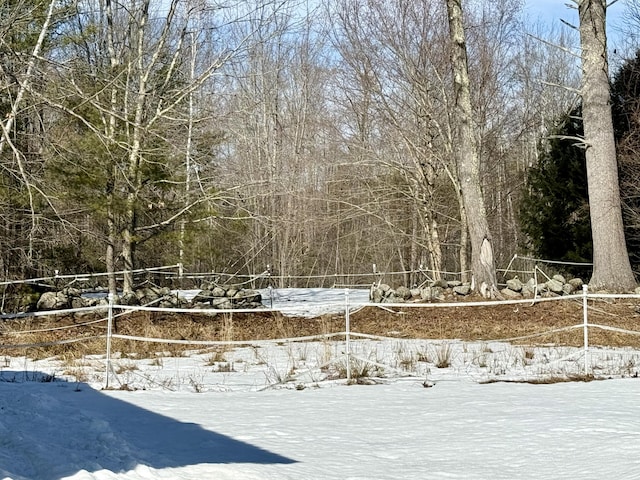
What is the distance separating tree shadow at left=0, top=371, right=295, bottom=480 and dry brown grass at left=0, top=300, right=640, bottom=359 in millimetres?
4646

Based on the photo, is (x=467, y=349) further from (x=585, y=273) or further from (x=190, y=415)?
(x=585, y=273)

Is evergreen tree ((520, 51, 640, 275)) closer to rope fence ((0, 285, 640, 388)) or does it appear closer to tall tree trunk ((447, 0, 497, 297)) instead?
tall tree trunk ((447, 0, 497, 297))

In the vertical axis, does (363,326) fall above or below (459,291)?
below

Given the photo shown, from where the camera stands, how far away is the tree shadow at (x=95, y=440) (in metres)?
4.66

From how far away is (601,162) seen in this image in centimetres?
1670

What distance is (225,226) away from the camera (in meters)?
20.5

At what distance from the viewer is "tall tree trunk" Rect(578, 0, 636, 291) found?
1662cm

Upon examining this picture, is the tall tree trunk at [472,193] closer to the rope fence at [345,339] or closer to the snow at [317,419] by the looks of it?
the rope fence at [345,339]

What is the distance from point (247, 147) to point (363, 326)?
800 inches

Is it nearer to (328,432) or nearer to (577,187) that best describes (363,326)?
(328,432)

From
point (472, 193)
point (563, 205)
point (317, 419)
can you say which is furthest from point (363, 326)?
point (563, 205)

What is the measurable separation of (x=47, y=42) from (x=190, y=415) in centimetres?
1287

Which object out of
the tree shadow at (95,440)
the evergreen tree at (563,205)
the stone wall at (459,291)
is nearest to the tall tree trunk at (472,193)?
the stone wall at (459,291)

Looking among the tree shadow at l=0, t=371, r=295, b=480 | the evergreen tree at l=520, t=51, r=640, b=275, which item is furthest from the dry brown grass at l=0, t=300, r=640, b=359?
the evergreen tree at l=520, t=51, r=640, b=275
